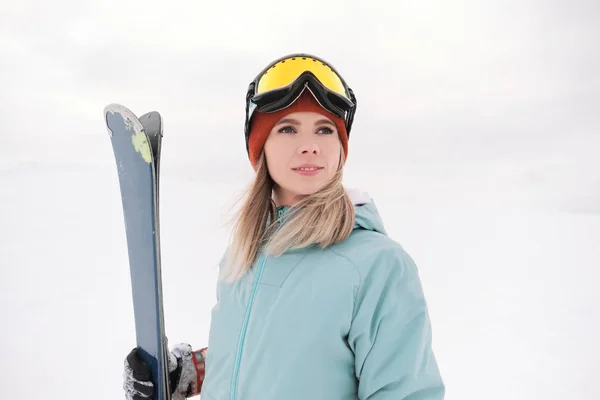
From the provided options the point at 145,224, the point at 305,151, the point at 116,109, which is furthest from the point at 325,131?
the point at 116,109

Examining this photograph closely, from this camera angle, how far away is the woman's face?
125cm

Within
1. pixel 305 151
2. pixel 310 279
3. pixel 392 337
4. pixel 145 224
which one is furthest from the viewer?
pixel 145 224

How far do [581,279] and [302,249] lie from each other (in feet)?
25.9

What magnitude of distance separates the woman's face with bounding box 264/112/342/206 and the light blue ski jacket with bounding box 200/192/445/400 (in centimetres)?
15

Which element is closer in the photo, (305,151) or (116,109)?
(305,151)

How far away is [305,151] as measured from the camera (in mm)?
1242

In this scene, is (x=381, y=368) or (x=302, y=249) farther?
(x=302, y=249)

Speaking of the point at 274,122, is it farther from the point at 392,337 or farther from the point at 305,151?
the point at 392,337

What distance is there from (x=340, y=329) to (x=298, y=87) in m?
0.65

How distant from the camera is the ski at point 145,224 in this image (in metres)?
1.61

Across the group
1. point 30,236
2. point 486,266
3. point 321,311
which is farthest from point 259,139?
point 486,266

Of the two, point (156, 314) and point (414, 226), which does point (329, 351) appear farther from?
point (414, 226)

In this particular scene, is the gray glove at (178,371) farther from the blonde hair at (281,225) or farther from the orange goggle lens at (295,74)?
the orange goggle lens at (295,74)

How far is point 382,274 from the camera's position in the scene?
1051 mm
